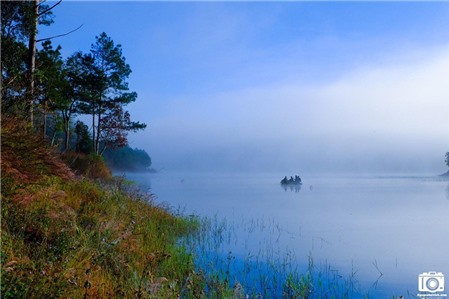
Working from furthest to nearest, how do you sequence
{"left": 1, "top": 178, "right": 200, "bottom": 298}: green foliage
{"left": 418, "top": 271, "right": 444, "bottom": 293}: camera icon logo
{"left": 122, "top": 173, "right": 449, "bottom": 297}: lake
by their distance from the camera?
{"left": 122, "top": 173, "right": 449, "bottom": 297}: lake → {"left": 418, "top": 271, "right": 444, "bottom": 293}: camera icon logo → {"left": 1, "top": 178, "right": 200, "bottom": 298}: green foliage

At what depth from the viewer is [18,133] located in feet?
28.5

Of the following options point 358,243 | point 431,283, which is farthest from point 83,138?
point 431,283

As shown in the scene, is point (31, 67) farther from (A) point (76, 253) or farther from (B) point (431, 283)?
(B) point (431, 283)

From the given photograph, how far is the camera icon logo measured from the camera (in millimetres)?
8052

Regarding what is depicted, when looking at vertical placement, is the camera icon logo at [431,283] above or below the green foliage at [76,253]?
below

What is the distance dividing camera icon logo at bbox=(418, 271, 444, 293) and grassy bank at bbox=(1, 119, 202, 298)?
4.75 m

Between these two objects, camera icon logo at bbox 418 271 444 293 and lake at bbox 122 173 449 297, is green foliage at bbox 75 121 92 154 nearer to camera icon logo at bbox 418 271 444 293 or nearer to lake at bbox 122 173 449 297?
lake at bbox 122 173 449 297

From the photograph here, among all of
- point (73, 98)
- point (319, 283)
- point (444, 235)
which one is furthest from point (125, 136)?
point (319, 283)

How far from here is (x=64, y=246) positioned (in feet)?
20.7

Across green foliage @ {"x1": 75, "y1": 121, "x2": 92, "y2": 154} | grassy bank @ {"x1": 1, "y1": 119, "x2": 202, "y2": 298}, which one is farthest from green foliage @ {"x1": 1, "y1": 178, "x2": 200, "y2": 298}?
green foliage @ {"x1": 75, "y1": 121, "x2": 92, "y2": 154}

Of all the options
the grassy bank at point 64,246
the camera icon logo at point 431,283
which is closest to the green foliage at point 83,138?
the grassy bank at point 64,246

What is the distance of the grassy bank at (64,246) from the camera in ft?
16.0
